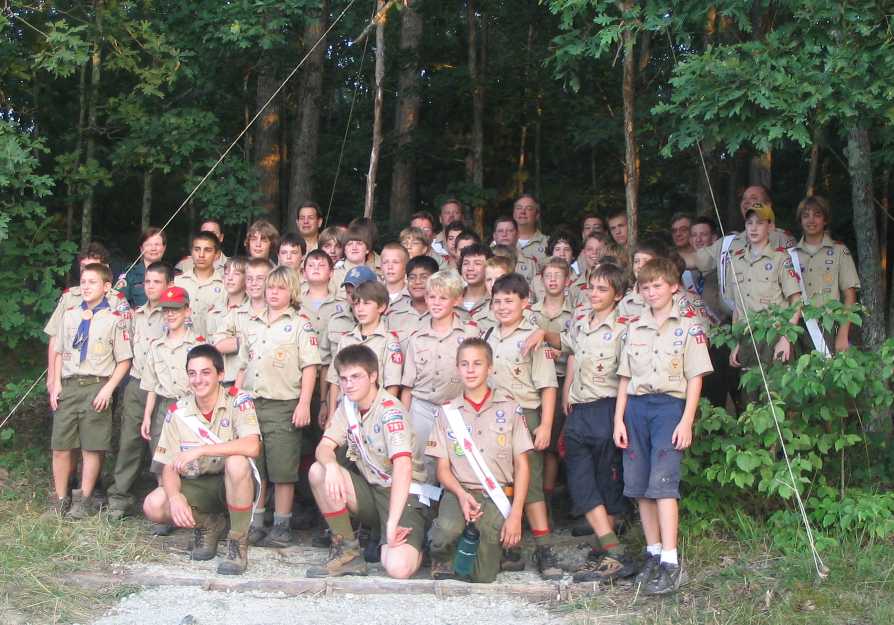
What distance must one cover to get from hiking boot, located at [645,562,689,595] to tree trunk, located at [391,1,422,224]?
24.4 ft

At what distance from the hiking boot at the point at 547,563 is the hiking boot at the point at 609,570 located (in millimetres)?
118

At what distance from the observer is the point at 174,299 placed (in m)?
6.45

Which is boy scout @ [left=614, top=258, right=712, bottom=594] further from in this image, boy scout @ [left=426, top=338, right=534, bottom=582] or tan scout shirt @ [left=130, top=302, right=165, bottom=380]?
tan scout shirt @ [left=130, top=302, right=165, bottom=380]

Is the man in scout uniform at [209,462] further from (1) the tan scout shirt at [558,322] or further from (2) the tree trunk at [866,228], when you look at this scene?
(2) the tree trunk at [866,228]

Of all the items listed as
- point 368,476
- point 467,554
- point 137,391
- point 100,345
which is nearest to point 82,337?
point 100,345

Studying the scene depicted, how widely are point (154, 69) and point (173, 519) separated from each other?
4.53 meters

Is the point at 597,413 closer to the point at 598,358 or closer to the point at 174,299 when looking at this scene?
the point at 598,358

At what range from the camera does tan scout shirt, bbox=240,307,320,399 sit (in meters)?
6.34

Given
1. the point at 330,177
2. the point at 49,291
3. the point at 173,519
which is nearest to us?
the point at 173,519

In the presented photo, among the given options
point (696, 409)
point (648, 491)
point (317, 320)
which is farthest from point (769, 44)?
point (317, 320)

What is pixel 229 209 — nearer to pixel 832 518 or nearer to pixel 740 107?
pixel 740 107

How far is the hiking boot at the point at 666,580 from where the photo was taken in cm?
511

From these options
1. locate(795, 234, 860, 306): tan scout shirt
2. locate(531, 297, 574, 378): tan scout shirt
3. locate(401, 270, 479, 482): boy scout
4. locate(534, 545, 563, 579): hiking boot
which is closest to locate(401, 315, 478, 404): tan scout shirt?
locate(401, 270, 479, 482): boy scout

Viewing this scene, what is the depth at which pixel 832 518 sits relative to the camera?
5.49m
